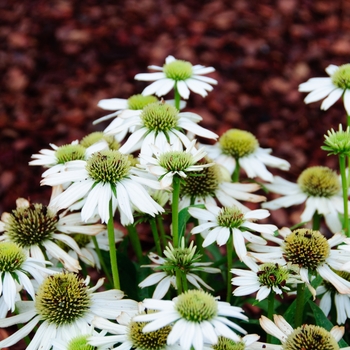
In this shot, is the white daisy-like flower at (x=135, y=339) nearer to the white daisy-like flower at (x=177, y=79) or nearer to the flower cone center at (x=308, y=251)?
the flower cone center at (x=308, y=251)

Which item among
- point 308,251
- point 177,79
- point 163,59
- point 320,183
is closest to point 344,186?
point 308,251

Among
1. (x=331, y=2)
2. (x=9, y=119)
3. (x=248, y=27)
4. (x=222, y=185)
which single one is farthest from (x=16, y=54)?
(x=222, y=185)

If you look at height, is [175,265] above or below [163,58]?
below

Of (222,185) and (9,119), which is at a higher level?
(9,119)

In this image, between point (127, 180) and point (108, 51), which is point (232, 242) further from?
point (108, 51)

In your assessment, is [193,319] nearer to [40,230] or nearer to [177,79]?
[40,230]

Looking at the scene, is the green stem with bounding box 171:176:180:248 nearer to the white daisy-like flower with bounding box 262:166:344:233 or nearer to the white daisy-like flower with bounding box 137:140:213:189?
the white daisy-like flower with bounding box 137:140:213:189
